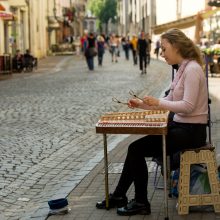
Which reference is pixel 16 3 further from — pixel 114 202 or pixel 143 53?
pixel 114 202

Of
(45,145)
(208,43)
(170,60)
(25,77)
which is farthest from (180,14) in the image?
(170,60)

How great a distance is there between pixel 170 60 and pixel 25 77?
22038 millimetres

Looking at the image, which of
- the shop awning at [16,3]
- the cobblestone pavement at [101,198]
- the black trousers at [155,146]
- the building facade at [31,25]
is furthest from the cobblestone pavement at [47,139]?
the shop awning at [16,3]

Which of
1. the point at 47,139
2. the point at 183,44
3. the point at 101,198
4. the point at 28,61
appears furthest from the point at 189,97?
the point at 28,61

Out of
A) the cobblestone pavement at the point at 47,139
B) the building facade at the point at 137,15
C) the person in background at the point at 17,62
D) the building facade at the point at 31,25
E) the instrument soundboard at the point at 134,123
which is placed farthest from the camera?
the building facade at the point at 137,15

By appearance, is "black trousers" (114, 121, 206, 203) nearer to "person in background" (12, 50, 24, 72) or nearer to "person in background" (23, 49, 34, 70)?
"person in background" (12, 50, 24, 72)

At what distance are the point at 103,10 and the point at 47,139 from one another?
4519 inches

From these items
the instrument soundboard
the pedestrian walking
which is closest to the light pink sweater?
the instrument soundboard

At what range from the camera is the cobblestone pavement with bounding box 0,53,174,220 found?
7.45 m

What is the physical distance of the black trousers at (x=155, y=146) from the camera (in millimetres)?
5945

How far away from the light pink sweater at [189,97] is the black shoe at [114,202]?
91cm

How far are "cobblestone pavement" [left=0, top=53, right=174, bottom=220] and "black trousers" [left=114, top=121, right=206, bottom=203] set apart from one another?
38.1 inches

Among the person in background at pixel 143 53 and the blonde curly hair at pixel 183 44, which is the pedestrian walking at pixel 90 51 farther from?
the blonde curly hair at pixel 183 44

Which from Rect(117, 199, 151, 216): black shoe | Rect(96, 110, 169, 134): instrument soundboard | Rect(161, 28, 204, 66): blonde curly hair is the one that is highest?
Rect(161, 28, 204, 66): blonde curly hair
